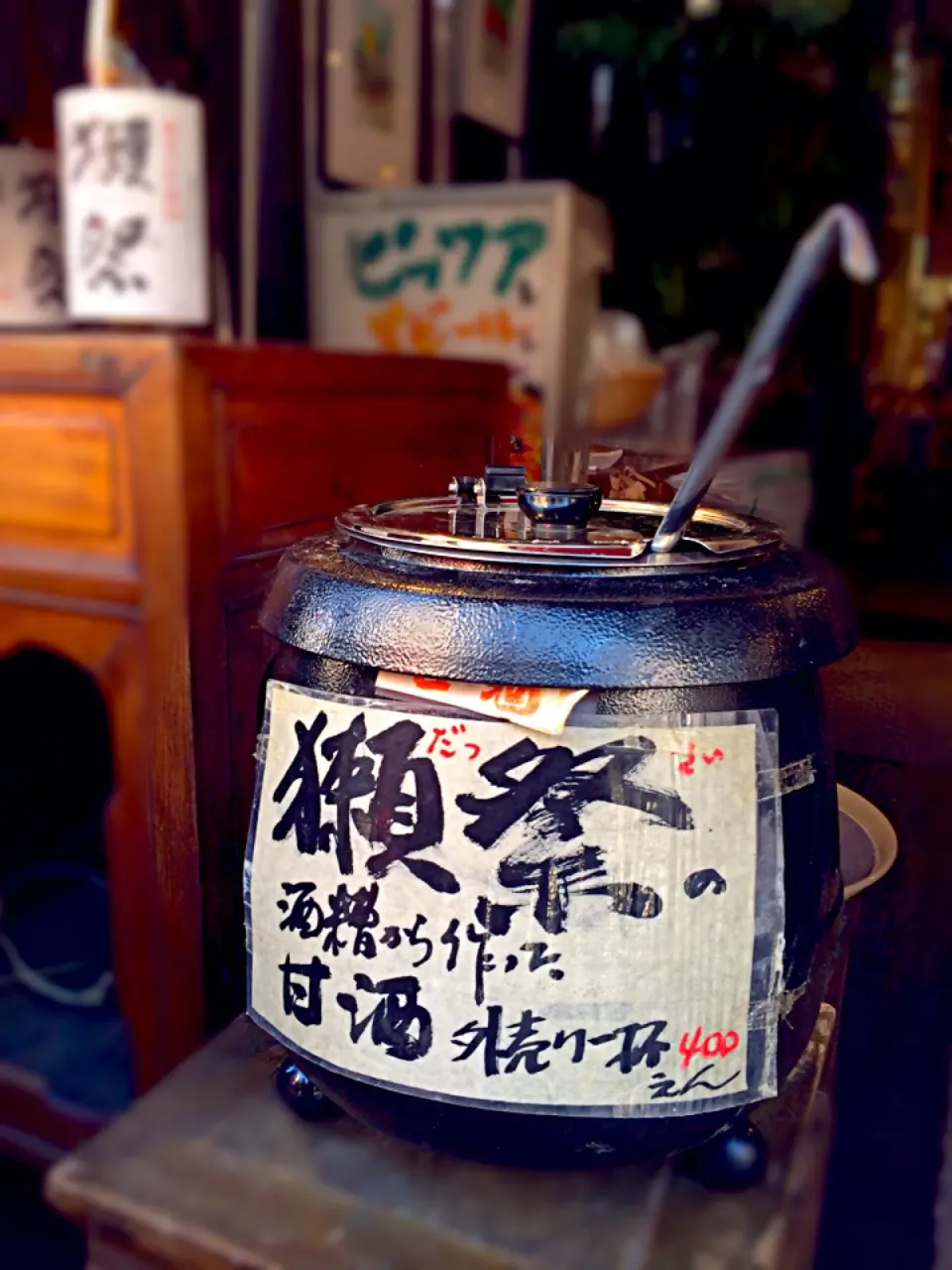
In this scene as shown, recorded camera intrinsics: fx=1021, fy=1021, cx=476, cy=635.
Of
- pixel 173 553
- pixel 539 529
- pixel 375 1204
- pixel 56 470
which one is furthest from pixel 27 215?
pixel 375 1204

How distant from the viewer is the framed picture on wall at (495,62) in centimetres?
296

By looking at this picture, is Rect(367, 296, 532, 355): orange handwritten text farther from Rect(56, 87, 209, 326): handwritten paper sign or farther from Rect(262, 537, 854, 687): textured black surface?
Rect(262, 537, 854, 687): textured black surface

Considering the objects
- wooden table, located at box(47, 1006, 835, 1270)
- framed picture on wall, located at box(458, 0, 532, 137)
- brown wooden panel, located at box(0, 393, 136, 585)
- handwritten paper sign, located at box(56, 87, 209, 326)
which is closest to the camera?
wooden table, located at box(47, 1006, 835, 1270)

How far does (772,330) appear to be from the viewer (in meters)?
0.69

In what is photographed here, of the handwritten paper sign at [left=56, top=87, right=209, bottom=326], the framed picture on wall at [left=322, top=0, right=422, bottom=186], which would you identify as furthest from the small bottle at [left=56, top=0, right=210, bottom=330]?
the framed picture on wall at [left=322, top=0, right=422, bottom=186]

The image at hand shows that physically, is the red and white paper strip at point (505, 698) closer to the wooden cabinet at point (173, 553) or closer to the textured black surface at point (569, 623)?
the textured black surface at point (569, 623)

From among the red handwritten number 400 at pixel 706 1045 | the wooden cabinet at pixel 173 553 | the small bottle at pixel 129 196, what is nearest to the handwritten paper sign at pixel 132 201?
the small bottle at pixel 129 196

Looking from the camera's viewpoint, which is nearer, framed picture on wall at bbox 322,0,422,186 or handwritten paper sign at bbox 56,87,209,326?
handwritten paper sign at bbox 56,87,209,326

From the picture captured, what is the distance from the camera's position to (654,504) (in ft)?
4.01

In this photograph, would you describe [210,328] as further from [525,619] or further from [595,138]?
[525,619]

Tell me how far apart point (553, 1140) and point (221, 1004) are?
3.35 ft

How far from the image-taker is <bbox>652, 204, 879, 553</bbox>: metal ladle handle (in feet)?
2.03

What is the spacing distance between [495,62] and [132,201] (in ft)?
5.23

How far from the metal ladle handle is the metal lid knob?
92 millimetres
